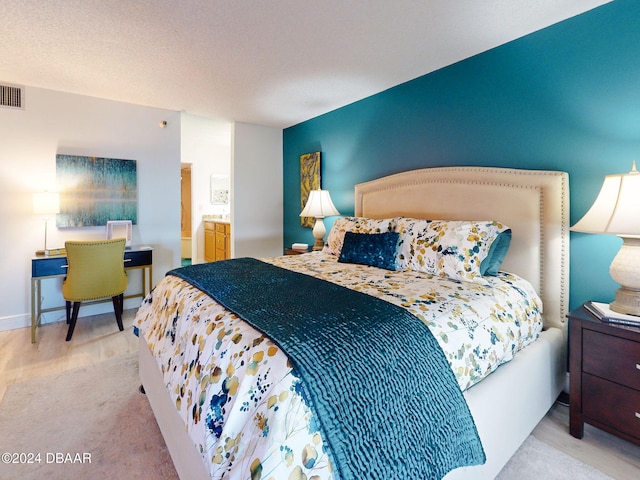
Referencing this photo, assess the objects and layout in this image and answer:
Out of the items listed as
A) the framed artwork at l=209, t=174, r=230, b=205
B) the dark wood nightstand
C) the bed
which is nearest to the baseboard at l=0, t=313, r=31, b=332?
the bed

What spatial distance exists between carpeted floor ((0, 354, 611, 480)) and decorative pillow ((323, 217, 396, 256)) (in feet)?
5.25

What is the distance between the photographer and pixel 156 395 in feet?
5.50

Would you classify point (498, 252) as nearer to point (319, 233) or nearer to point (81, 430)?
point (319, 233)

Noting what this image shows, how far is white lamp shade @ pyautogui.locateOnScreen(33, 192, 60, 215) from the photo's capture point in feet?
9.75

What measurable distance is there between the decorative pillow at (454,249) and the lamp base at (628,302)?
1.93 feet

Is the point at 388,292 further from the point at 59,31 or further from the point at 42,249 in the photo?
the point at 42,249

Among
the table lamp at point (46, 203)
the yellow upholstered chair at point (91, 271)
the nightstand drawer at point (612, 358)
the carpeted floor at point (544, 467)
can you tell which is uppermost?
the table lamp at point (46, 203)

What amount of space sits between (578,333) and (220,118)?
4.16 metres

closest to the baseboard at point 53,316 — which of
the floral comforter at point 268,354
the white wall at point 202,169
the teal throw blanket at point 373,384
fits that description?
the floral comforter at point 268,354

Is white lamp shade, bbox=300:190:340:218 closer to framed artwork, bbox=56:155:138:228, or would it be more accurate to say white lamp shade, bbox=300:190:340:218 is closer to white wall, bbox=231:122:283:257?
white wall, bbox=231:122:283:257

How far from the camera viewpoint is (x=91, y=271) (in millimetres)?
2766

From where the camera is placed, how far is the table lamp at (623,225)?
1465 millimetres

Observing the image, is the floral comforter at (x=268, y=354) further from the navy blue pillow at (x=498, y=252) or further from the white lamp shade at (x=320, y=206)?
the white lamp shade at (x=320, y=206)

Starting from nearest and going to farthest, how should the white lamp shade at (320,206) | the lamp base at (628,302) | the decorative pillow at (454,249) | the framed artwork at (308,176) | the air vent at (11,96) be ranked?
the lamp base at (628,302)
the decorative pillow at (454,249)
the air vent at (11,96)
the white lamp shade at (320,206)
the framed artwork at (308,176)
